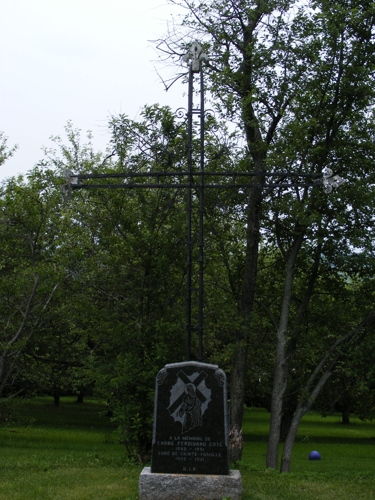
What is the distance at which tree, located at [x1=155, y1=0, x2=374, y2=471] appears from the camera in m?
13.6

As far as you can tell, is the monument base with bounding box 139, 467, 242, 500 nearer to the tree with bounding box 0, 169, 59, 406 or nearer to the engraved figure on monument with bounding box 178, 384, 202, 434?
the engraved figure on monument with bounding box 178, 384, 202, 434

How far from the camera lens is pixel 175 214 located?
12016 mm

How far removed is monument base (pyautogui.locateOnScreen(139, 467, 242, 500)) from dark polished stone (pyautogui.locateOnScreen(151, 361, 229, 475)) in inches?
5.5

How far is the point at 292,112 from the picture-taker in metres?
14.5

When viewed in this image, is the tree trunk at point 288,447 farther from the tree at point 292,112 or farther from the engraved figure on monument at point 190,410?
the engraved figure on monument at point 190,410

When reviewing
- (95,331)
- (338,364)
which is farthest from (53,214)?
(338,364)

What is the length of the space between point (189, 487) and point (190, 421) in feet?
2.55

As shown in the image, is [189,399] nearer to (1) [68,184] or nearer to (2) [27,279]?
(1) [68,184]

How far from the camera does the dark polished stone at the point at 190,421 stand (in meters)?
7.99

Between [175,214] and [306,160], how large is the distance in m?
3.54

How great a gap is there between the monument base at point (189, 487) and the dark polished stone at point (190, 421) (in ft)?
0.46

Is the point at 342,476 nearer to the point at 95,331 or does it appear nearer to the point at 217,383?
the point at 217,383

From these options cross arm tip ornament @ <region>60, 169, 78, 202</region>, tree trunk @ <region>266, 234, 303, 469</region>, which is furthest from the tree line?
cross arm tip ornament @ <region>60, 169, 78, 202</region>

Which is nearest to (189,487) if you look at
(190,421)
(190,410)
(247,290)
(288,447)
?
(190,421)
